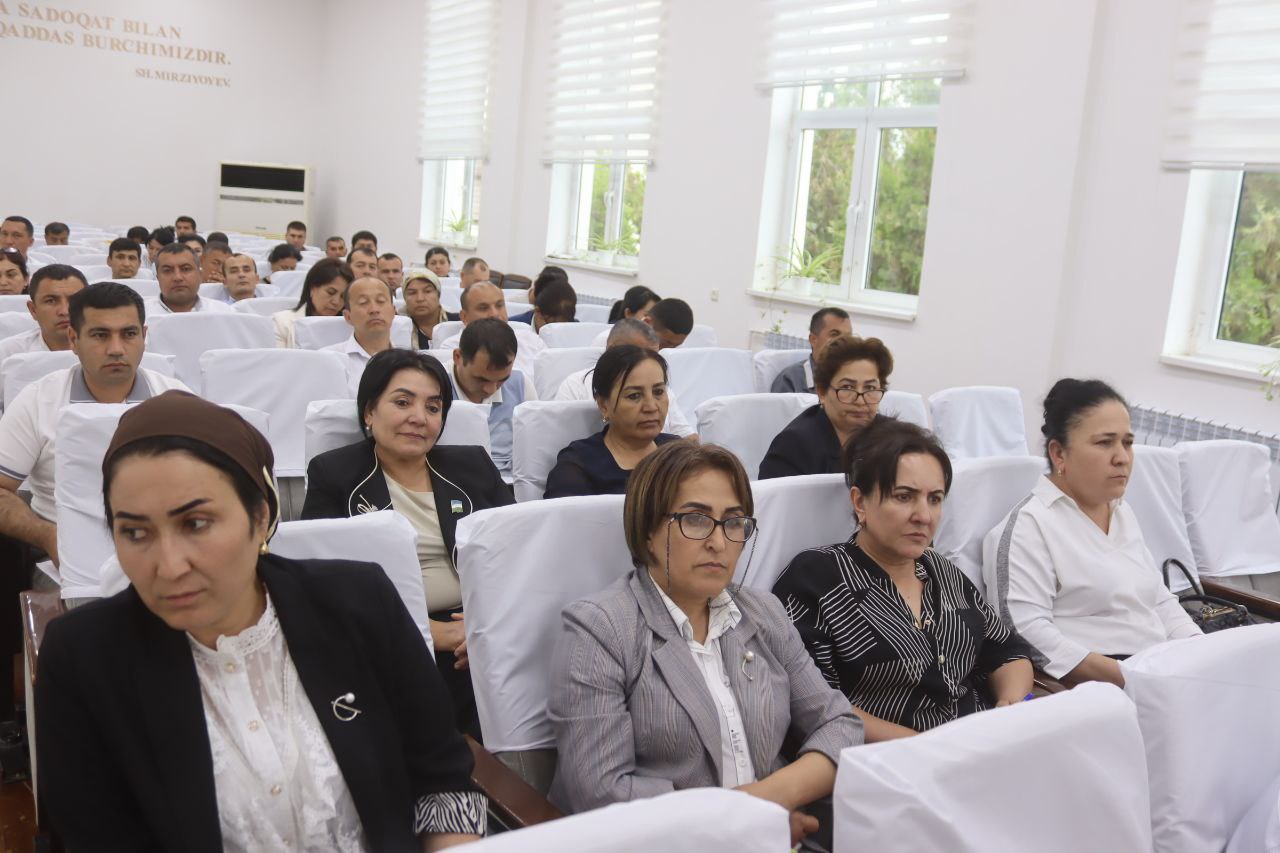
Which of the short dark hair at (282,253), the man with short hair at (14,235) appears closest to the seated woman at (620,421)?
the short dark hair at (282,253)

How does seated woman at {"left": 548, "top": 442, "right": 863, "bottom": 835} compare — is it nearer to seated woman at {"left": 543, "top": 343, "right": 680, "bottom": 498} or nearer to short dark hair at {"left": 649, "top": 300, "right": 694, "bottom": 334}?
seated woman at {"left": 543, "top": 343, "right": 680, "bottom": 498}

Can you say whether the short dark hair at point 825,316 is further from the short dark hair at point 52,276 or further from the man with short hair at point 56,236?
the man with short hair at point 56,236

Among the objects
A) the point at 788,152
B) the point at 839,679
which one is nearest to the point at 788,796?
the point at 839,679

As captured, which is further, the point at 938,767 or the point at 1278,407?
the point at 1278,407

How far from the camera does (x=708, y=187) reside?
783cm

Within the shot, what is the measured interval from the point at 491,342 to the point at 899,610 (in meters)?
2.02

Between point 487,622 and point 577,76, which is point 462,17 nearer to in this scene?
point 577,76

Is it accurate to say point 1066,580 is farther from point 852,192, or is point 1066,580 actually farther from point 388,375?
point 852,192

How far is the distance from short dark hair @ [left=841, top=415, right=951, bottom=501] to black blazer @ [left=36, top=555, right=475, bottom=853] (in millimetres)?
1122

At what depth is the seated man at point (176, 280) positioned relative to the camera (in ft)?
18.3

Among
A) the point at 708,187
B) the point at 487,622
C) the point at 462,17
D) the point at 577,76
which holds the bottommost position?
the point at 487,622

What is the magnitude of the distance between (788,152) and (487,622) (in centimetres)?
595

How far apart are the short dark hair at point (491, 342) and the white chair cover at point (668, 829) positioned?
285cm

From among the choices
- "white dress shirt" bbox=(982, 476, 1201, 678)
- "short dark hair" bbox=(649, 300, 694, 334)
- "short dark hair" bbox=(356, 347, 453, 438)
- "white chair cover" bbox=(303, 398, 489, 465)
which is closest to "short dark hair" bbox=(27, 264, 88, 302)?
"white chair cover" bbox=(303, 398, 489, 465)
